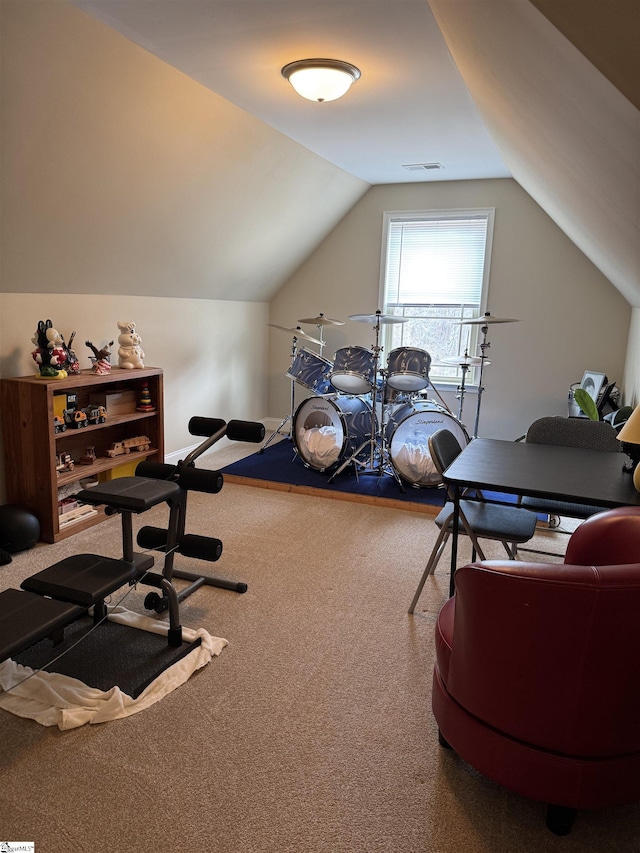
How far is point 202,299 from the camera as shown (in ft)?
17.3

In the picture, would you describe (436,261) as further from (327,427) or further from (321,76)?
(321,76)

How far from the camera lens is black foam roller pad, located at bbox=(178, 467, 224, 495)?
104 inches

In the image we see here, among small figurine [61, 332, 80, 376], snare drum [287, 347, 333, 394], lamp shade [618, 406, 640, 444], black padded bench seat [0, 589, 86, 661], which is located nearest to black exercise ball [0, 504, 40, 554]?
small figurine [61, 332, 80, 376]

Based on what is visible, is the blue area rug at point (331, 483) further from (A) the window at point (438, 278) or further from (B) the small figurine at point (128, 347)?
(A) the window at point (438, 278)

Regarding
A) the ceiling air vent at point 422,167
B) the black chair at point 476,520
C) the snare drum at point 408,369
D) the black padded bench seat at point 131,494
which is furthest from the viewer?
the ceiling air vent at point 422,167

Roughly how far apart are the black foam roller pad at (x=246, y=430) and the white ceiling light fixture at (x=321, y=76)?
176 cm

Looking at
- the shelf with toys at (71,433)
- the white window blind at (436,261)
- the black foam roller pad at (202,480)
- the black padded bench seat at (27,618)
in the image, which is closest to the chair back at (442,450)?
the black foam roller pad at (202,480)

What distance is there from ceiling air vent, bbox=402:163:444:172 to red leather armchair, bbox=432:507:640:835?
4229 millimetres

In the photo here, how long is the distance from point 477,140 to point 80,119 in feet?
8.83

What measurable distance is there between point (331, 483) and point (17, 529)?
227 centimetres

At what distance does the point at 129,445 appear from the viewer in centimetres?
415

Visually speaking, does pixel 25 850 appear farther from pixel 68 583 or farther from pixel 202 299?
pixel 202 299

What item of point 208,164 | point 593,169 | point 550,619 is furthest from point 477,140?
point 550,619

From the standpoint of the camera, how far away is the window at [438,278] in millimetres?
5561
